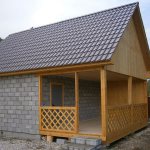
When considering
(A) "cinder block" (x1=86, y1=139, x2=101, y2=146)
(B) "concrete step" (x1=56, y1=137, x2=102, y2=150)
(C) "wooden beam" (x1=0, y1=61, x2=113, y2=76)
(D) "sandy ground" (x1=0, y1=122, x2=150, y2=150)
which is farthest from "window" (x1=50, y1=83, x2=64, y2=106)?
(A) "cinder block" (x1=86, y1=139, x2=101, y2=146)

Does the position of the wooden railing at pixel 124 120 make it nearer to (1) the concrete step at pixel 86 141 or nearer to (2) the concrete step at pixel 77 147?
(1) the concrete step at pixel 86 141

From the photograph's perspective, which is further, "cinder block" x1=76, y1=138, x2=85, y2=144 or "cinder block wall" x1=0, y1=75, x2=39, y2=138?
"cinder block wall" x1=0, y1=75, x2=39, y2=138

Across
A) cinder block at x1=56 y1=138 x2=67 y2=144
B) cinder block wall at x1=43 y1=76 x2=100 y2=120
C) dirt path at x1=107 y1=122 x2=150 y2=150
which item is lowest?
dirt path at x1=107 y1=122 x2=150 y2=150

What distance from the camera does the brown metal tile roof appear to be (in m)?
11.8

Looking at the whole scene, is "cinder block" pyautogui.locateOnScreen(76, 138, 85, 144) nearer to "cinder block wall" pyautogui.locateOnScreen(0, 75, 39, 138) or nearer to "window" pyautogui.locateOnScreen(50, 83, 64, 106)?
"cinder block wall" pyautogui.locateOnScreen(0, 75, 39, 138)

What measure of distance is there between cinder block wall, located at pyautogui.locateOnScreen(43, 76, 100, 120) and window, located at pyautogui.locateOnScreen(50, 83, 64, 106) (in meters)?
0.25

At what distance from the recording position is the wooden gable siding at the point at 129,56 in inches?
499

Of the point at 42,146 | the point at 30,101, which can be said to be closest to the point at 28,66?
the point at 30,101

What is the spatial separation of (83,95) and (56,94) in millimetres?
3662

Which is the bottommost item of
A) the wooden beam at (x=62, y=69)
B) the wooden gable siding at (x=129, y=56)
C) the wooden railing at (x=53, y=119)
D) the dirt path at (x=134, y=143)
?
the dirt path at (x=134, y=143)

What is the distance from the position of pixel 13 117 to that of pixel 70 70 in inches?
158

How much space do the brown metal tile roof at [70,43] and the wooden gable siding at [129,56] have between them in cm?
76

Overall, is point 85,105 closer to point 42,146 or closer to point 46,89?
point 46,89

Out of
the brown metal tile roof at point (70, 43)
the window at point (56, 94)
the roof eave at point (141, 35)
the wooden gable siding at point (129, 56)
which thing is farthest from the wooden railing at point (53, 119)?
the roof eave at point (141, 35)
